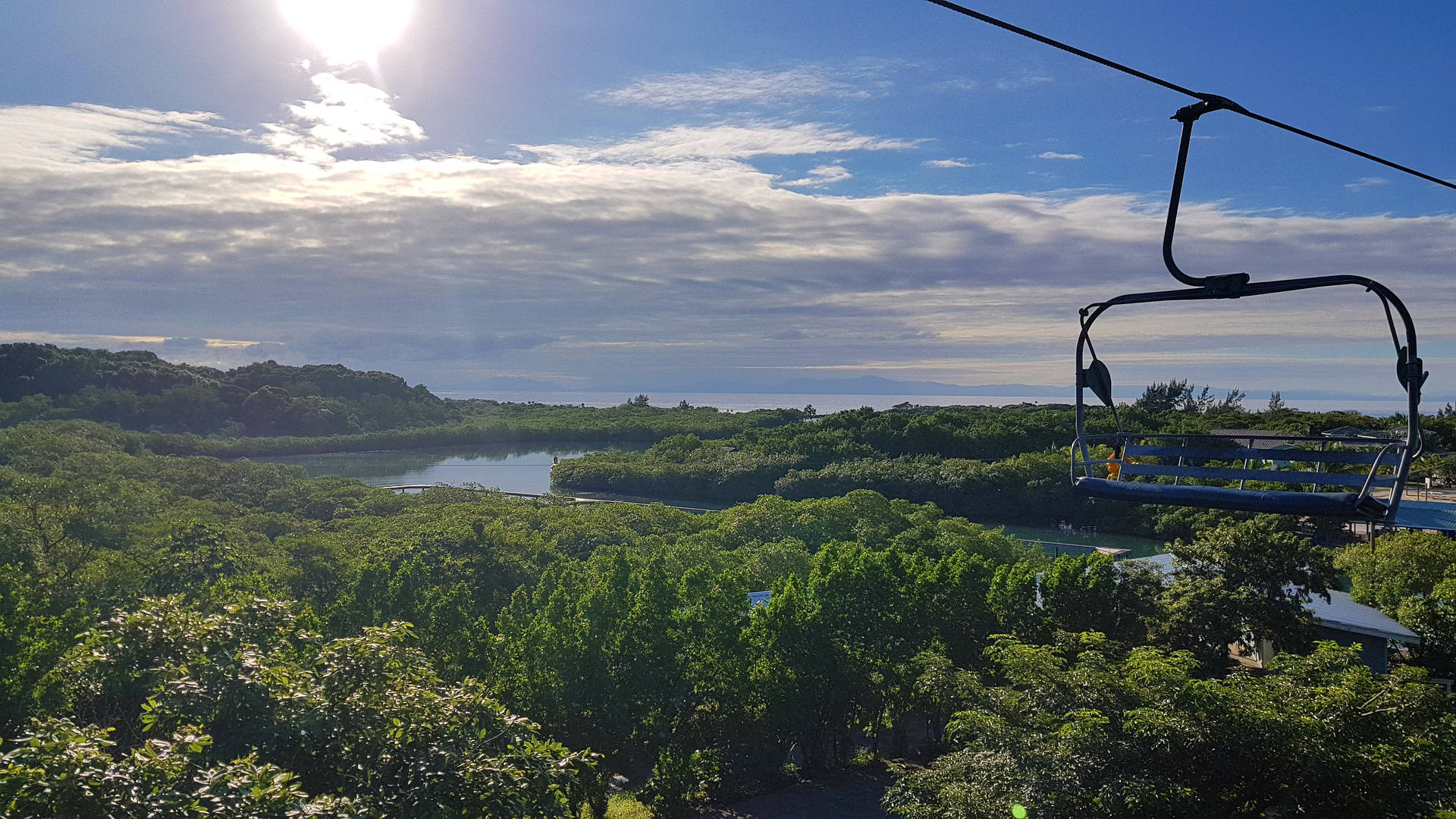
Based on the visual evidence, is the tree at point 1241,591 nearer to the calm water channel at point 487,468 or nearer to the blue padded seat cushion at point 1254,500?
the blue padded seat cushion at point 1254,500

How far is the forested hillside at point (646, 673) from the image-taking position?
7547 millimetres

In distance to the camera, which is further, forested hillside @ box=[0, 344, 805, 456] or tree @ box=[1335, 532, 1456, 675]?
forested hillside @ box=[0, 344, 805, 456]

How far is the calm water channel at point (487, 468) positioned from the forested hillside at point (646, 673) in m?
16.3

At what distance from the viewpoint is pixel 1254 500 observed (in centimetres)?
539

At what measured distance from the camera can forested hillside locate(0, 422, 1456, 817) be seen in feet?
24.8

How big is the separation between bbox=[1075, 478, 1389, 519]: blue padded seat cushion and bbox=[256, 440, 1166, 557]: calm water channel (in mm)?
31606

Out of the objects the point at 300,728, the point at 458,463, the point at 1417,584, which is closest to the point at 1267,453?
the point at 300,728

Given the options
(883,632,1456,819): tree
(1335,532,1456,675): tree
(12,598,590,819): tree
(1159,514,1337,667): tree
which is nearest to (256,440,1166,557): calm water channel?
(1335,532,1456,675): tree

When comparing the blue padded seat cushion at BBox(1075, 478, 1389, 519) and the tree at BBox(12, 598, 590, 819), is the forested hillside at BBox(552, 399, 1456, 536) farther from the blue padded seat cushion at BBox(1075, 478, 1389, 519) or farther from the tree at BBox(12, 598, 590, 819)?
the tree at BBox(12, 598, 590, 819)

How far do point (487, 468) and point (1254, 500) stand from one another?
61.1 m

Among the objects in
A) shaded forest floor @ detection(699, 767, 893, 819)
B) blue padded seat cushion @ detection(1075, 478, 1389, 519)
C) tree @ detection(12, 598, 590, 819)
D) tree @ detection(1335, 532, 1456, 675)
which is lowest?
shaded forest floor @ detection(699, 767, 893, 819)

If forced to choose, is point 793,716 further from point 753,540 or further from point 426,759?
point 753,540

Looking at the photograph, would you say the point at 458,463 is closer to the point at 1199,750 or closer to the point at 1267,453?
the point at 1199,750

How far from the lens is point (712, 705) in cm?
1459
